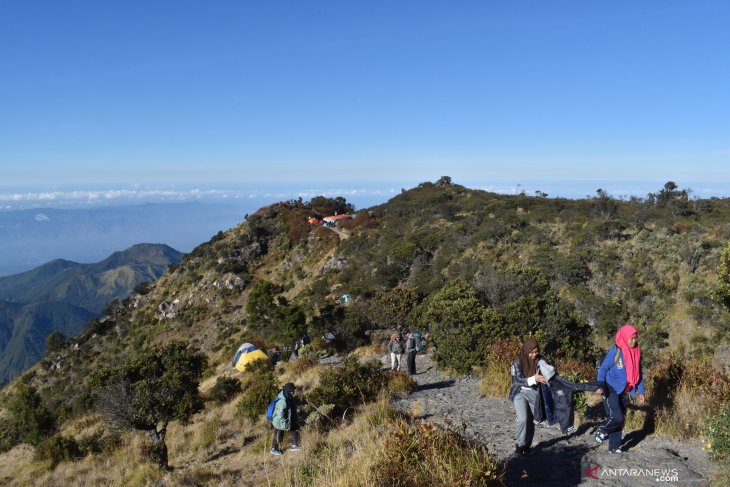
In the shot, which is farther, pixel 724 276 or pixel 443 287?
pixel 443 287

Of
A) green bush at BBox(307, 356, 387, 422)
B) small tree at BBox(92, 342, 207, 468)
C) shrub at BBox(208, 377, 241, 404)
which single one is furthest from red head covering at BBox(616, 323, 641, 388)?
shrub at BBox(208, 377, 241, 404)

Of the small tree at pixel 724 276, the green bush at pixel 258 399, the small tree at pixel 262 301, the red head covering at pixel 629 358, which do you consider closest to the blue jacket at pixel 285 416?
the green bush at pixel 258 399

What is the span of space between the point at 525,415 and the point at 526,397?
0.67ft

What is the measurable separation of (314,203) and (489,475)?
6002cm

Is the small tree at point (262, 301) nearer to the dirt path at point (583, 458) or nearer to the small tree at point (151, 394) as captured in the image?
the small tree at point (151, 394)

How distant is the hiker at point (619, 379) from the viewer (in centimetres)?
507

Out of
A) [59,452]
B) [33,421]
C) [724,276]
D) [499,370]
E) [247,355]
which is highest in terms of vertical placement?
[724,276]

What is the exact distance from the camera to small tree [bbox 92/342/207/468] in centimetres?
857

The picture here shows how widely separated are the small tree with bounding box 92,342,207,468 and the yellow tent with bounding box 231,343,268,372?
1016cm

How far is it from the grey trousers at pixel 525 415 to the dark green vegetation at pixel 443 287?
3.92 metres

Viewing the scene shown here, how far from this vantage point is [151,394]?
8789 millimetres

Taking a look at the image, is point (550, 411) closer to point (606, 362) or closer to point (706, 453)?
point (606, 362)

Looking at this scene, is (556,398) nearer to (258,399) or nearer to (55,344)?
(258,399)

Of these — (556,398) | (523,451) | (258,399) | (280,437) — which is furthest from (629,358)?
(258,399)
